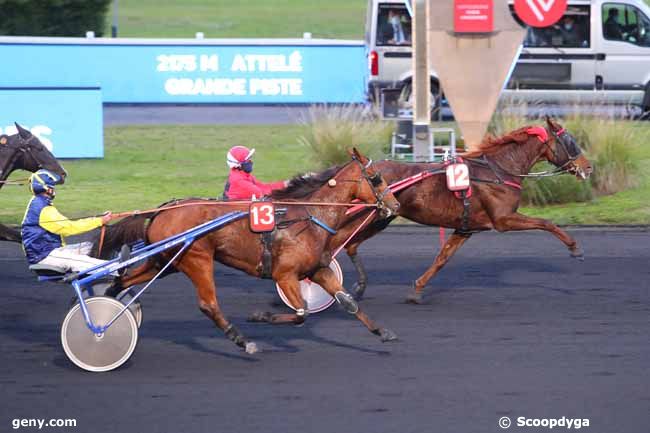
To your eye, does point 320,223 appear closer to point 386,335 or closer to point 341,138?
point 386,335

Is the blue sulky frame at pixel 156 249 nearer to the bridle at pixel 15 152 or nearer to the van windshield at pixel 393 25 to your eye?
the bridle at pixel 15 152

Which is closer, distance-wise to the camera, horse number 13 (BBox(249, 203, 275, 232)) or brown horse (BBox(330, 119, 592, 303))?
horse number 13 (BBox(249, 203, 275, 232))

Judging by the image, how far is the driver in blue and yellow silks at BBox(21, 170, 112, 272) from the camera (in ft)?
21.9

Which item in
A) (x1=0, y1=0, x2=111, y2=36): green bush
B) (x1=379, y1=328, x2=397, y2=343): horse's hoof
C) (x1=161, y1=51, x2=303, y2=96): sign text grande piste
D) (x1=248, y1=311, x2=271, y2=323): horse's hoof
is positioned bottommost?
(x1=379, y1=328, x2=397, y2=343): horse's hoof

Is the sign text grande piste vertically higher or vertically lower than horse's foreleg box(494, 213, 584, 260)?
higher

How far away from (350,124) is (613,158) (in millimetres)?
3377

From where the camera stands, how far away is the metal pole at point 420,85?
12695mm

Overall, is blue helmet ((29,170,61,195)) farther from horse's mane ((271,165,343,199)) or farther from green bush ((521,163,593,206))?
green bush ((521,163,593,206))

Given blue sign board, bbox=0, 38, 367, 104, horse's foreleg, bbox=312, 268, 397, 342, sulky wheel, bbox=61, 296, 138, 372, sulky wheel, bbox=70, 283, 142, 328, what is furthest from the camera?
blue sign board, bbox=0, 38, 367, 104

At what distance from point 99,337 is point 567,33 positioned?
1443cm

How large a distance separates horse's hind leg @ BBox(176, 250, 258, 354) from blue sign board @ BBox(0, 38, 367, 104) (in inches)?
544

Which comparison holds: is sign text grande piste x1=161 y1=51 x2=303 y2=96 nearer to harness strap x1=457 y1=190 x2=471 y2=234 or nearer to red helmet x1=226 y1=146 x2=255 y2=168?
harness strap x1=457 y1=190 x2=471 y2=234

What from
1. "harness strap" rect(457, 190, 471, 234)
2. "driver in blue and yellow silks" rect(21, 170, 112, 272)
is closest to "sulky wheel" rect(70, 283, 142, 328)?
"driver in blue and yellow silks" rect(21, 170, 112, 272)

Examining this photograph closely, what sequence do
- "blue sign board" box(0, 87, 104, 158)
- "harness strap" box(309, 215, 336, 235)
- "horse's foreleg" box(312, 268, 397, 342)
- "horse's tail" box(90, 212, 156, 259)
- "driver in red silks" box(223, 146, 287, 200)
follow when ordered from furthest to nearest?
"blue sign board" box(0, 87, 104, 158) → "driver in red silks" box(223, 146, 287, 200) → "horse's tail" box(90, 212, 156, 259) → "harness strap" box(309, 215, 336, 235) → "horse's foreleg" box(312, 268, 397, 342)
